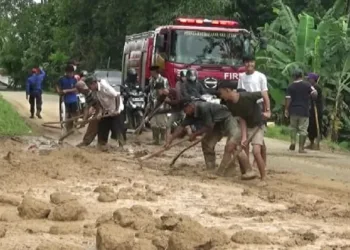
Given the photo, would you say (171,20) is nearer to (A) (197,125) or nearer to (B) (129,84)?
(B) (129,84)

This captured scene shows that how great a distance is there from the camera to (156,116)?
17.4 meters

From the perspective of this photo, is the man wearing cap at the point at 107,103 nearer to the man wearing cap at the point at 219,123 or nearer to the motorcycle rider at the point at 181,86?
the motorcycle rider at the point at 181,86

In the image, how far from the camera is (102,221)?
26.9ft

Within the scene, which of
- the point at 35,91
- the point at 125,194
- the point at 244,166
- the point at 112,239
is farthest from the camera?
the point at 35,91

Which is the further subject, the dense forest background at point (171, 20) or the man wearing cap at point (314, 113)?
the dense forest background at point (171, 20)

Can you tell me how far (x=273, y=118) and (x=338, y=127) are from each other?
2846mm

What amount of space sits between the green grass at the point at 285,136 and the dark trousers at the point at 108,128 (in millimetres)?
5787

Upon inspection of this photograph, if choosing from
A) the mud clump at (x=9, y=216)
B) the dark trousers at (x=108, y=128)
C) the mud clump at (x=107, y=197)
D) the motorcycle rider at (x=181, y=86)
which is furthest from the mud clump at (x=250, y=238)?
the dark trousers at (x=108, y=128)

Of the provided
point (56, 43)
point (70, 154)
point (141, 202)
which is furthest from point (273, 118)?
point (56, 43)

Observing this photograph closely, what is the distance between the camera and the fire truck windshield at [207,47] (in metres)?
20.4

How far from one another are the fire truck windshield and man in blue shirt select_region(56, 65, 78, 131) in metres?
2.45

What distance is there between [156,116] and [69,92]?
250 cm

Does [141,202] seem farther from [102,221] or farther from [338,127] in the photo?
[338,127]

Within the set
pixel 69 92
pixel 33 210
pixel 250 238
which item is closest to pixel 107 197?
pixel 33 210
